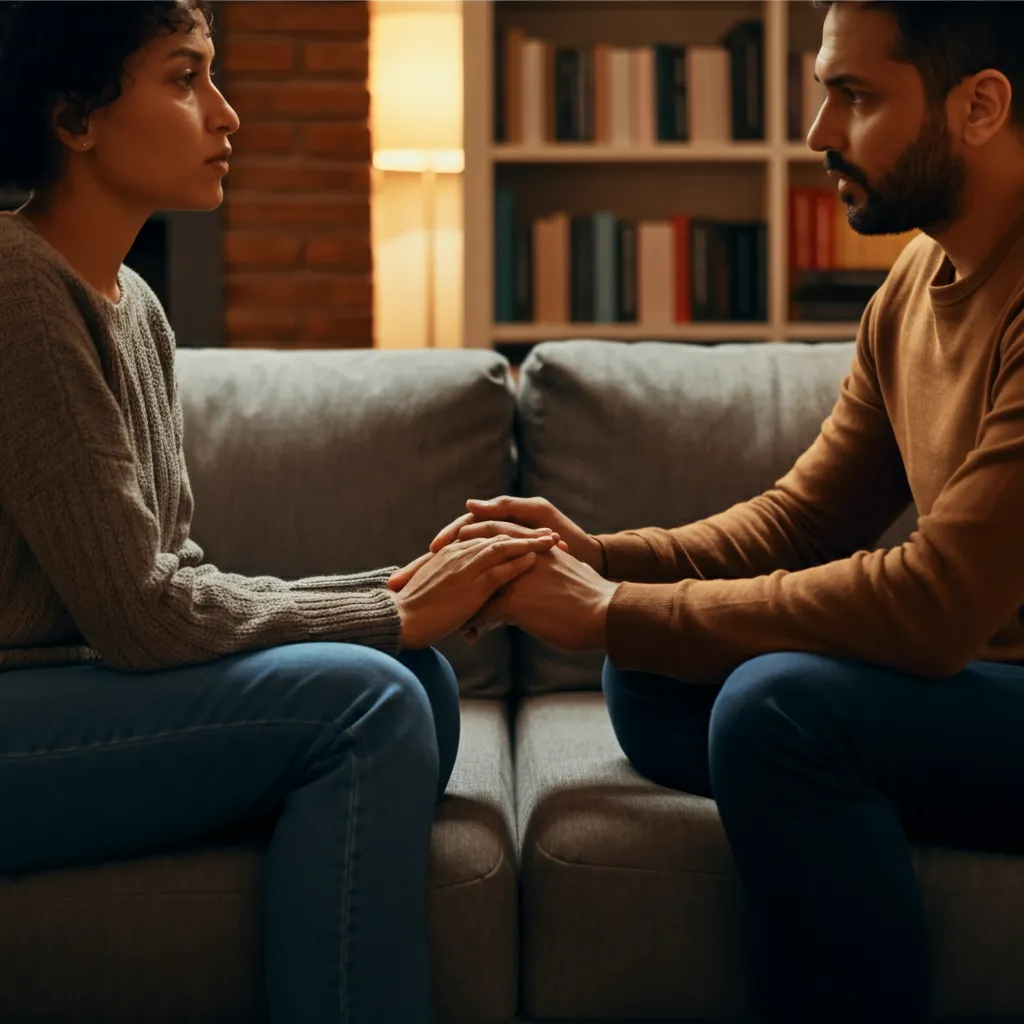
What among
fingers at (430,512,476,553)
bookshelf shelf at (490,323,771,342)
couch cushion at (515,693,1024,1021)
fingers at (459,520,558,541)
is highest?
bookshelf shelf at (490,323,771,342)

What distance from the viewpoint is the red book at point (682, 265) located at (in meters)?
3.35

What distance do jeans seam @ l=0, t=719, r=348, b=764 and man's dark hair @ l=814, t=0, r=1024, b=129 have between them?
83 centimetres

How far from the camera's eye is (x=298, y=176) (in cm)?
351

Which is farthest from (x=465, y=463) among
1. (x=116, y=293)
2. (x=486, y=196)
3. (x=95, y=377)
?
(x=486, y=196)

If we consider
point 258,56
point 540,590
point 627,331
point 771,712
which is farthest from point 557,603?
point 258,56

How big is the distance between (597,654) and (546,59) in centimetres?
193

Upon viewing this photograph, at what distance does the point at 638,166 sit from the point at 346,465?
1942 millimetres

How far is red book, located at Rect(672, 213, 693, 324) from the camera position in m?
3.35

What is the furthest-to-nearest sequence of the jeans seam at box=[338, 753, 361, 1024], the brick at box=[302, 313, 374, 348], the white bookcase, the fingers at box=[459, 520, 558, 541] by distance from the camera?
1. the brick at box=[302, 313, 374, 348]
2. the white bookcase
3. the fingers at box=[459, 520, 558, 541]
4. the jeans seam at box=[338, 753, 361, 1024]

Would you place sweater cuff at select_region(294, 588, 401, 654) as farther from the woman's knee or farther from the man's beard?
the man's beard

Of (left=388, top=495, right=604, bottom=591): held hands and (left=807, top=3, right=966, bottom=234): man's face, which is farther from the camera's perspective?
(left=388, top=495, right=604, bottom=591): held hands

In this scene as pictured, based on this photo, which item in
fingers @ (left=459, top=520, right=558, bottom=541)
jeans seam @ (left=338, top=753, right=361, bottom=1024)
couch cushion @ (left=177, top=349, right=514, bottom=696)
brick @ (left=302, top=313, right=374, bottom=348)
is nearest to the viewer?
jeans seam @ (left=338, top=753, right=361, bottom=1024)

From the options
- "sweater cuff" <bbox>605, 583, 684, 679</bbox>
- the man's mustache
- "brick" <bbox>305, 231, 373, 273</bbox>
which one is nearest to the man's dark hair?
the man's mustache

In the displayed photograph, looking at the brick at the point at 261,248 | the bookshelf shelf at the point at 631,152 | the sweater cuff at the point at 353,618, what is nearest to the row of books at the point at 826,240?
the bookshelf shelf at the point at 631,152
